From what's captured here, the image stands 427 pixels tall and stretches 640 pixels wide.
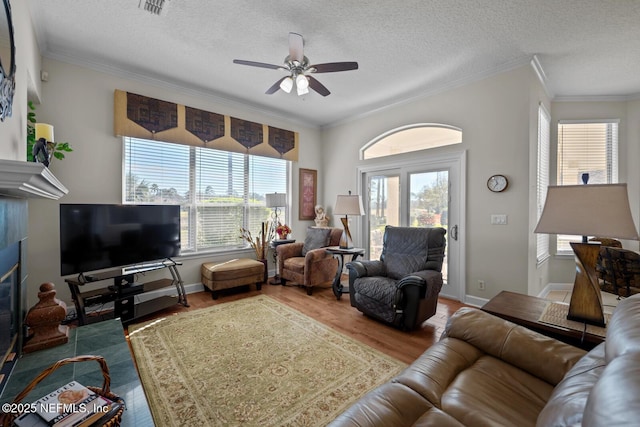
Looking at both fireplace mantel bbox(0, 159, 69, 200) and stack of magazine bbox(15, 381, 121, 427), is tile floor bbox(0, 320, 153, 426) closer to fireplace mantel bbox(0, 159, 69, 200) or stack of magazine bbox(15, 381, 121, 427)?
stack of magazine bbox(15, 381, 121, 427)

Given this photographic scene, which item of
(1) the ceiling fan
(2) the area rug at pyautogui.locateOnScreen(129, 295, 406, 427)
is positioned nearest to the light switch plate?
(2) the area rug at pyautogui.locateOnScreen(129, 295, 406, 427)

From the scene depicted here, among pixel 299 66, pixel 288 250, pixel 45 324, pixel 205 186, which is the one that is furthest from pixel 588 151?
pixel 45 324

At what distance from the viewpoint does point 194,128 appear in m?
3.79

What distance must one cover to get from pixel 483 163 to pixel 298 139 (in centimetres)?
312

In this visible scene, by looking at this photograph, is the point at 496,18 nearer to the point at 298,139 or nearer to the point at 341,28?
the point at 341,28

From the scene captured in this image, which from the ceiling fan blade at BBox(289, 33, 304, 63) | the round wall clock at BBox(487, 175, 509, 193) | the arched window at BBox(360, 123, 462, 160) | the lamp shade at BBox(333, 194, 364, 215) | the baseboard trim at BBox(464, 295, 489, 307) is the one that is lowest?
the baseboard trim at BBox(464, 295, 489, 307)

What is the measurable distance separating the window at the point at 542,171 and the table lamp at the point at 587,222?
2138mm

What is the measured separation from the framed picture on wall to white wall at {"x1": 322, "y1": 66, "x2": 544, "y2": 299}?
2.24 meters

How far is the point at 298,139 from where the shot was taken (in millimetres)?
5090

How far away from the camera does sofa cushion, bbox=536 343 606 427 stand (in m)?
0.73

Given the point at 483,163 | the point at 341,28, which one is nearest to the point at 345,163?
the point at 483,163

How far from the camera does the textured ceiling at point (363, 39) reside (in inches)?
89.5

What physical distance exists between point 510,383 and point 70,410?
6.08ft

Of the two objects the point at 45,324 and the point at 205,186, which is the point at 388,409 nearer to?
the point at 45,324
